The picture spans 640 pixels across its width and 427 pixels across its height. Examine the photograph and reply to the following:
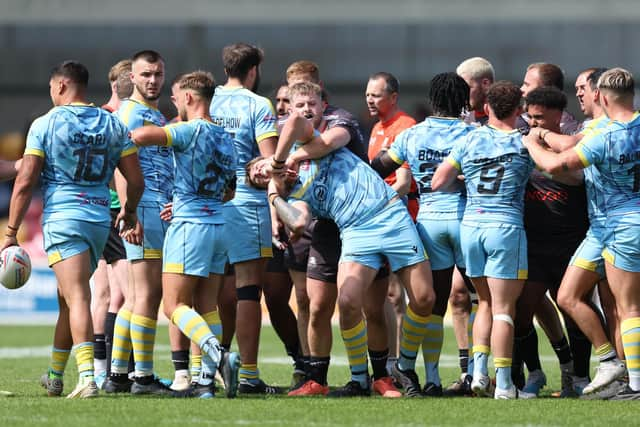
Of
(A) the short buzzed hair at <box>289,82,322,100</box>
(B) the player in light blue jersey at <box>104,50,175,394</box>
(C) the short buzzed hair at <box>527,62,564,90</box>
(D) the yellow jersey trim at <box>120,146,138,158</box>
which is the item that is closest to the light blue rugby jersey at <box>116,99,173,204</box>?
(B) the player in light blue jersey at <box>104,50,175,394</box>

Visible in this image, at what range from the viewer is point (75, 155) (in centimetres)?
818

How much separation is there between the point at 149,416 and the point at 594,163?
336 centimetres

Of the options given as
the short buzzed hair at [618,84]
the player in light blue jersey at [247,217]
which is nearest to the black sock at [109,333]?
the player in light blue jersey at [247,217]

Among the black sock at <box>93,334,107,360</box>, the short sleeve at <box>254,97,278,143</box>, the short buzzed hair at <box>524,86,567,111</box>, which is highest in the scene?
the short buzzed hair at <box>524,86,567,111</box>

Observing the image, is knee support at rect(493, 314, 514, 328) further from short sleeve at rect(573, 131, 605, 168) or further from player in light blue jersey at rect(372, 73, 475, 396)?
short sleeve at rect(573, 131, 605, 168)

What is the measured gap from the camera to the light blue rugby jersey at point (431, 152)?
8.73m

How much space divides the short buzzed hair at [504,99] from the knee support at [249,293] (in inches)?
88.3

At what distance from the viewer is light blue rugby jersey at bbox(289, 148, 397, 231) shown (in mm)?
8531

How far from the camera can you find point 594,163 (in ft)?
26.8

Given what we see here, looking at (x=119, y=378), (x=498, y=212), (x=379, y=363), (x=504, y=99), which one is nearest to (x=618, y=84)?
(x=504, y=99)

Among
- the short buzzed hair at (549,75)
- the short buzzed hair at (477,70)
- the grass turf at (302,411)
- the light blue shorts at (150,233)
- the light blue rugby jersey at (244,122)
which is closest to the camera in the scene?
the grass turf at (302,411)

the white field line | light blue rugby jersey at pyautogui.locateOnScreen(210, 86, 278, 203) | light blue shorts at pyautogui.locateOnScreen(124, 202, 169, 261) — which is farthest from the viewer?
the white field line

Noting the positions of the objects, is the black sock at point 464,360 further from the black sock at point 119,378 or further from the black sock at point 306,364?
the black sock at point 119,378

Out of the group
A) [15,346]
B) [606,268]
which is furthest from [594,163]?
[15,346]
